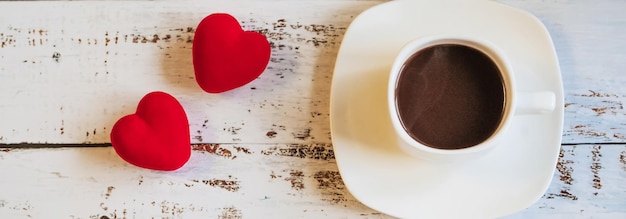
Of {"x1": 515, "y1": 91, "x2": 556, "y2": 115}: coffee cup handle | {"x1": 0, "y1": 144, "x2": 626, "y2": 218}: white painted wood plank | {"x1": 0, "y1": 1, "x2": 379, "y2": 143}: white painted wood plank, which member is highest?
{"x1": 0, "y1": 1, "x2": 379, "y2": 143}: white painted wood plank

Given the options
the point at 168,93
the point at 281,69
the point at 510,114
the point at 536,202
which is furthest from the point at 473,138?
the point at 168,93

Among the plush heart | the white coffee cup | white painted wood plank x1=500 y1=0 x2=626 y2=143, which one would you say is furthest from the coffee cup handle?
the plush heart

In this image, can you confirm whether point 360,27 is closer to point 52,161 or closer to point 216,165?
point 216,165

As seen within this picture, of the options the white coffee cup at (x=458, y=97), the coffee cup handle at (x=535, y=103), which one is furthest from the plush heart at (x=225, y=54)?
the coffee cup handle at (x=535, y=103)

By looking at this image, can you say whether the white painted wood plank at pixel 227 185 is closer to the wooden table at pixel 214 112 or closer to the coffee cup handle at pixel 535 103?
the wooden table at pixel 214 112

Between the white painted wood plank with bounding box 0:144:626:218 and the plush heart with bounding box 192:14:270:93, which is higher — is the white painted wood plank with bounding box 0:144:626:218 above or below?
below

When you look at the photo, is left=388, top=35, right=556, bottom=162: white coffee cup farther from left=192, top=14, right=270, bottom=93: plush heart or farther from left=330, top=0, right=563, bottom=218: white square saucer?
left=192, top=14, right=270, bottom=93: plush heart
